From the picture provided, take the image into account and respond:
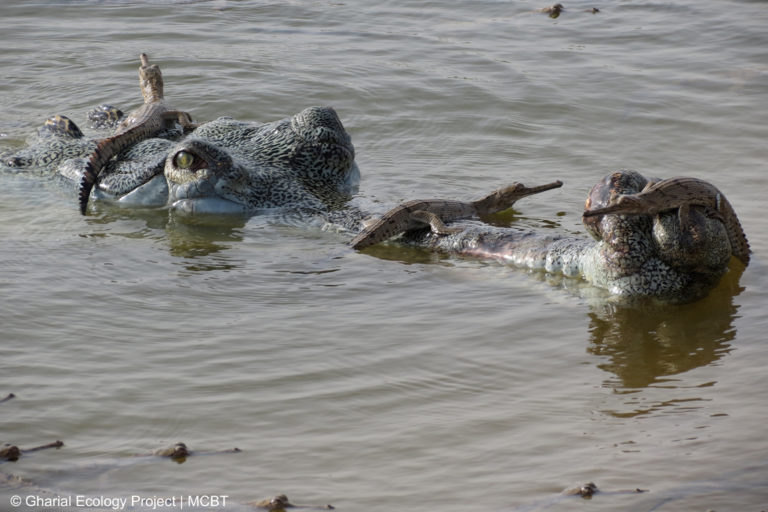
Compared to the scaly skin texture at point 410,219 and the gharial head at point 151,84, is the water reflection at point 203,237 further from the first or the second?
the gharial head at point 151,84

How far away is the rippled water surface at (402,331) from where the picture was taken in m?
3.92

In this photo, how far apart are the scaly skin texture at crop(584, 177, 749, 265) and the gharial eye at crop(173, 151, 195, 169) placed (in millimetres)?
3153

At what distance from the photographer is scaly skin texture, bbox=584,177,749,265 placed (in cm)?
504

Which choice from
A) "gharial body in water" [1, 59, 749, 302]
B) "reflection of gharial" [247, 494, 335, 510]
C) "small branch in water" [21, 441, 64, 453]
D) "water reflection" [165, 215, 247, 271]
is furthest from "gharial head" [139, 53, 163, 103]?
"reflection of gharial" [247, 494, 335, 510]

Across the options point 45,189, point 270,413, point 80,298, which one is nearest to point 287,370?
point 270,413

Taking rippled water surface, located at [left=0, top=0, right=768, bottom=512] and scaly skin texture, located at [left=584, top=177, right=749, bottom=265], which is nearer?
rippled water surface, located at [left=0, top=0, right=768, bottom=512]

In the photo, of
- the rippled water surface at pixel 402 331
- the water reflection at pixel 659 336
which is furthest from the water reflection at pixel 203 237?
the water reflection at pixel 659 336

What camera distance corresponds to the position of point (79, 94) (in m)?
10.6

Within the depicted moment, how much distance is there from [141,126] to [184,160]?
1152 mm

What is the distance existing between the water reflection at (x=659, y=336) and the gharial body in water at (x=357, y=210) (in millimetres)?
105

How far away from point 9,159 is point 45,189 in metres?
0.64

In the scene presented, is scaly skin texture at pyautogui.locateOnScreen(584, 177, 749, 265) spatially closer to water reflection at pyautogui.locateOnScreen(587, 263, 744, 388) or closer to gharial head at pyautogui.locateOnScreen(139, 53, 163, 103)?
water reflection at pyautogui.locateOnScreen(587, 263, 744, 388)

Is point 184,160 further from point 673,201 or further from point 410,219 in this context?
point 673,201

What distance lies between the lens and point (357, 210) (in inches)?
279
